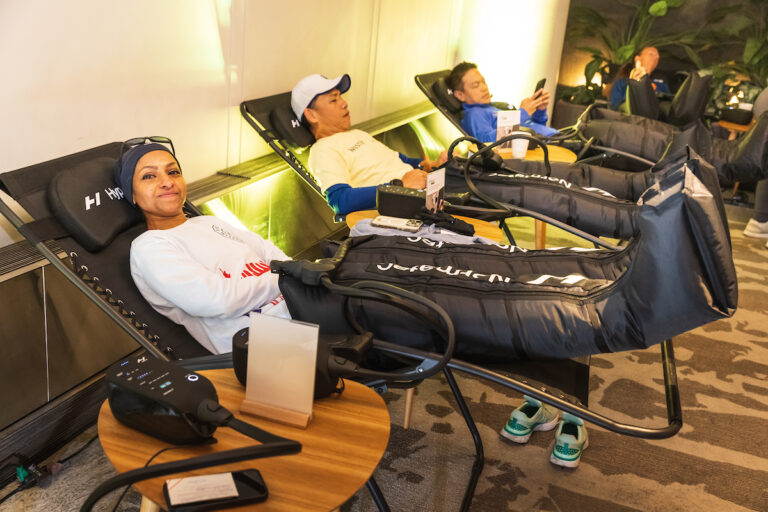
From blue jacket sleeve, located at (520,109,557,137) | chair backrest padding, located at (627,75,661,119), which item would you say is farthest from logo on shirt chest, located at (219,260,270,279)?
chair backrest padding, located at (627,75,661,119)

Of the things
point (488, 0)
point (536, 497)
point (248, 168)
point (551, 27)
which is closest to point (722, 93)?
point (551, 27)

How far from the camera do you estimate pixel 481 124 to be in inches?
180

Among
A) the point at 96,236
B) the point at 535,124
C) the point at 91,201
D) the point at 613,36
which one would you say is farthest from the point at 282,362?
the point at 613,36

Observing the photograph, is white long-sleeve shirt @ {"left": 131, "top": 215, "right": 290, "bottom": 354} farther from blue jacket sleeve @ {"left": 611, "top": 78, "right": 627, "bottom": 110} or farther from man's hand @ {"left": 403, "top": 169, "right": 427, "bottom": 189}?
blue jacket sleeve @ {"left": 611, "top": 78, "right": 627, "bottom": 110}

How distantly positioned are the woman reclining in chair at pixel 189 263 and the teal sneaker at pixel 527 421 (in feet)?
3.04

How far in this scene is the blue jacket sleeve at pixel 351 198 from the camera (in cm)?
304

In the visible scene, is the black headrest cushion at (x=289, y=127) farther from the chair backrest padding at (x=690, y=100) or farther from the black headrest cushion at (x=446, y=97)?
the chair backrest padding at (x=690, y=100)

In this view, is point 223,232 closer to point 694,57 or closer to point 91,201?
point 91,201

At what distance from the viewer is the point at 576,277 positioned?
1.70 m

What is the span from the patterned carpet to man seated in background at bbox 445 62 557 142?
1.91 metres

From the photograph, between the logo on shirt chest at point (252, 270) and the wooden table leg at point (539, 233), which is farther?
the wooden table leg at point (539, 233)

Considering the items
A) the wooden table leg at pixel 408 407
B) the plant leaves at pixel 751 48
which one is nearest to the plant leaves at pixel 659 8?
the plant leaves at pixel 751 48

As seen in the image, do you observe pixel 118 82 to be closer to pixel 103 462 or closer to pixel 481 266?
pixel 103 462

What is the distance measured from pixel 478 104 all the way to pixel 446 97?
0.22 metres
